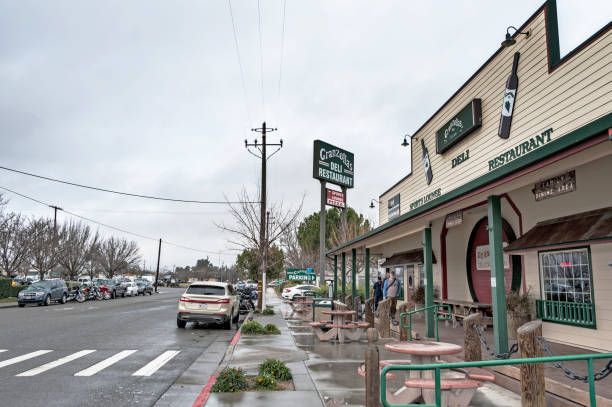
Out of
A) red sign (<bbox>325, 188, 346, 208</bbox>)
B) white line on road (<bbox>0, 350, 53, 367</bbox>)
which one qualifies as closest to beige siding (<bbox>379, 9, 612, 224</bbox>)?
red sign (<bbox>325, 188, 346, 208</bbox>)

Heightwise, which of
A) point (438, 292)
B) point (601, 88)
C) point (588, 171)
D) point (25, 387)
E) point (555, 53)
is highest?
point (555, 53)

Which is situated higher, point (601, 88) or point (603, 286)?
point (601, 88)

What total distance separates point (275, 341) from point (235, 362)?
10.8 feet

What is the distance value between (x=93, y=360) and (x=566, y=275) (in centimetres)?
1018

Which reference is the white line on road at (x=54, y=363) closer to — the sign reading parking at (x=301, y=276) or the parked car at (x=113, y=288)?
the sign reading parking at (x=301, y=276)

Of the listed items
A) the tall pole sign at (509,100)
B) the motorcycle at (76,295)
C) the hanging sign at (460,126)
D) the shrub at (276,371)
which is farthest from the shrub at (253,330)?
the motorcycle at (76,295)

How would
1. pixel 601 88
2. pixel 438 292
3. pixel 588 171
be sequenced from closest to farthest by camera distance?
pixel 601 88 < pixel 588 171 < pixel 438 292

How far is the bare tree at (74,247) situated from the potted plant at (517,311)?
48240 mm

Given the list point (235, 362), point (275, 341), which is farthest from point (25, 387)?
point (275, 341)

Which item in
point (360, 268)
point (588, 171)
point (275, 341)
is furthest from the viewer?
point (360, 268)

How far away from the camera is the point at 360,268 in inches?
2159

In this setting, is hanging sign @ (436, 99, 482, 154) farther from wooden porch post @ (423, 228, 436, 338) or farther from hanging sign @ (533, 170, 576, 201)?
hanging sign @ (533, 170, 576, 201)

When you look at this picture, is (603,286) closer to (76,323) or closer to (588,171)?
(588,171)

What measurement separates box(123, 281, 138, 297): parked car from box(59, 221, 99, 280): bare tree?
7583 mm
